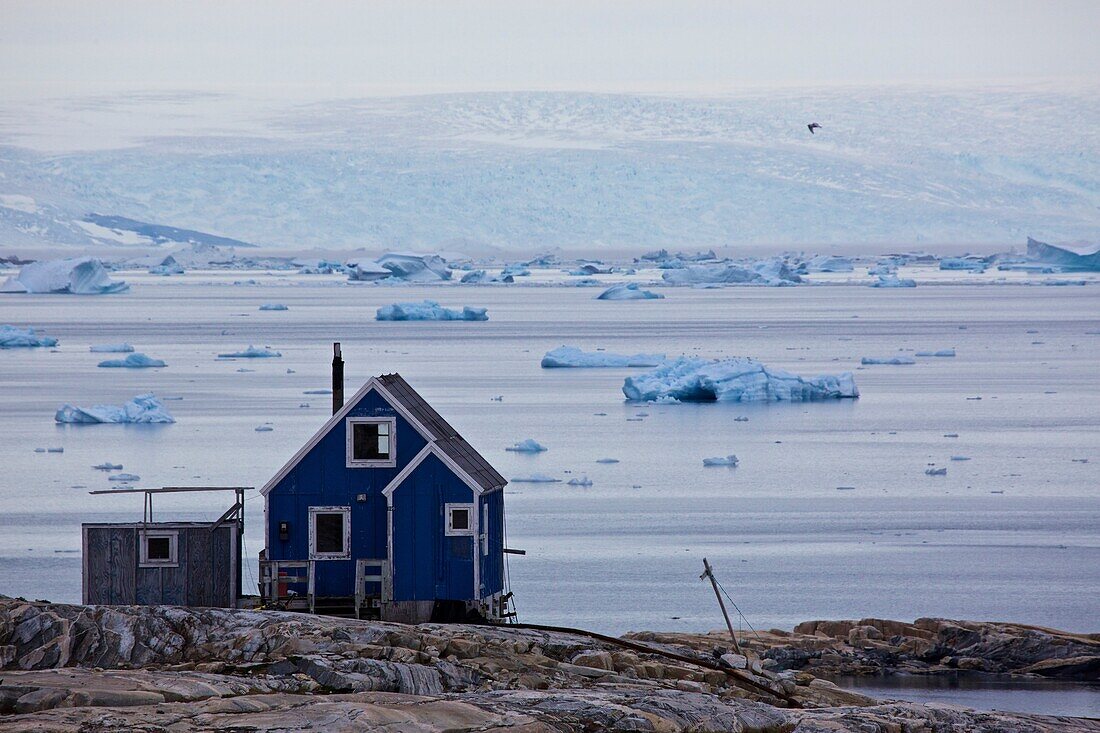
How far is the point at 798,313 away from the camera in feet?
226

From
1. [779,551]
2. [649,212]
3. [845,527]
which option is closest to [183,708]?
[779,551]

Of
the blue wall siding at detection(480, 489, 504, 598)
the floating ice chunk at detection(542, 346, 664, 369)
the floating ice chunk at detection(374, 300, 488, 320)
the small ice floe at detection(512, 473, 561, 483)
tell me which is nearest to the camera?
the blue wall siding at detection(480, 489, 504, 598)

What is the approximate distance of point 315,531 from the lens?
1177 cm

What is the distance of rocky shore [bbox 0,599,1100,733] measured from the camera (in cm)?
870

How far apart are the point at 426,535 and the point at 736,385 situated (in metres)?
24.7

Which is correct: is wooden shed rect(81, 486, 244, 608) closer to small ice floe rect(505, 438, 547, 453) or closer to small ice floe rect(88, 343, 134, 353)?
small ice floe rect(505, 438, 547, 453)

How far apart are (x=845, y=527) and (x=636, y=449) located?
7421 mm

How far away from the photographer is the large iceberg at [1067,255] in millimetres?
93062

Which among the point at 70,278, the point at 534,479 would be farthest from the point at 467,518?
the point at 70,278

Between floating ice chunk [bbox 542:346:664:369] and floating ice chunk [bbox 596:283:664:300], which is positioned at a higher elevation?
floating ice chunk [bbox 596:283:664:300]

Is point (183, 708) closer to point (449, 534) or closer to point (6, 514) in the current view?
point (449, 534)

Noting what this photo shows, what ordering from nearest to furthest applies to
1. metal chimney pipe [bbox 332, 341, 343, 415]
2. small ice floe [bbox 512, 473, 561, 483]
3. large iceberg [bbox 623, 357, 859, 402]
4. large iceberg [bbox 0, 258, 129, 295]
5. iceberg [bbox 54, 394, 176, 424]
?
metal chimney pipe [bbox 332, 341, 343, 415]
small ice floe [bbox 512, 473, 561, 483]
iceberg [bbox 54, 394, 176, 424]
large iceberg [bbox 623, 357, 859, 402]
large iceberg [bbox 0, 258, 129, 295]

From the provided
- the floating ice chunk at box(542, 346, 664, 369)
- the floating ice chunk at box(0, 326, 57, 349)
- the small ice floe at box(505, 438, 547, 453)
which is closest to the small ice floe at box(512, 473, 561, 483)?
→ the small ice floe at box(505, 438, 547, 453)

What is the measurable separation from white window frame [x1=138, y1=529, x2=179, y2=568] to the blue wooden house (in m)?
0.64
